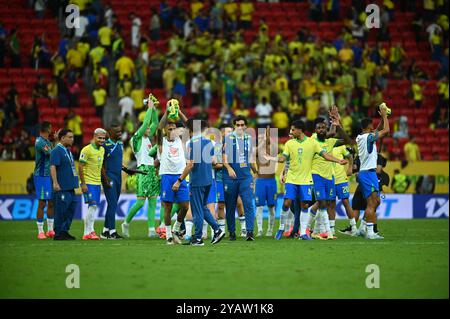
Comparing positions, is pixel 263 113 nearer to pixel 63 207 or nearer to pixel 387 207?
pixel 387 207

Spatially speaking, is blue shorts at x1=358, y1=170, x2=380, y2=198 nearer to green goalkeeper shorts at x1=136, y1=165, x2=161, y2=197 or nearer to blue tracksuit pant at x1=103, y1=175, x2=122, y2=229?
green goalkeeper shorts at x1=136, y1=165, x2=161, y2=197

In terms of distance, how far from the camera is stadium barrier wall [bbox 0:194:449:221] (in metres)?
29.0

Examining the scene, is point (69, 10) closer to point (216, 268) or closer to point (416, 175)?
point (416, 175)

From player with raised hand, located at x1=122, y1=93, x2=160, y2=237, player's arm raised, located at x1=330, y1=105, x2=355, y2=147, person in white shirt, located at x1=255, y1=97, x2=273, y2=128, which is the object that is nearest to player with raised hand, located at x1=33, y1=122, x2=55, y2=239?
player with raised hand, located at x1=122, y1=93, x2=160, y2=237

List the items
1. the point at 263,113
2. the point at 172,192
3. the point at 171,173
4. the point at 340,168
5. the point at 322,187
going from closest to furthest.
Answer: the point at 172,192 < the point at 171,173 < the point at 322,187 < the point at 340,168 < the point at 263,113

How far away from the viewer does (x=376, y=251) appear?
54.9ft

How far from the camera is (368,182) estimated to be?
63.8 feet

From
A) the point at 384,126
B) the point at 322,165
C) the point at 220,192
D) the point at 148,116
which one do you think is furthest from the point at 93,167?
the point at 384,126

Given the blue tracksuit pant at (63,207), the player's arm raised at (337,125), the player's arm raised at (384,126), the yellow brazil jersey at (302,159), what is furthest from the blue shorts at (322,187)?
the blue tracksuit pant at (63,207)

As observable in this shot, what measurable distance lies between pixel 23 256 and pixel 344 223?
12.5m

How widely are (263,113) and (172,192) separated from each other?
15.9m

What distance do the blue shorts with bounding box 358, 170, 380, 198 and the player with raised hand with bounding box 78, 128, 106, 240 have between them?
209 inches

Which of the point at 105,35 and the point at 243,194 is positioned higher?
the point at 105,35

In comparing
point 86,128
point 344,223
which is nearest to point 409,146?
point 344,223
